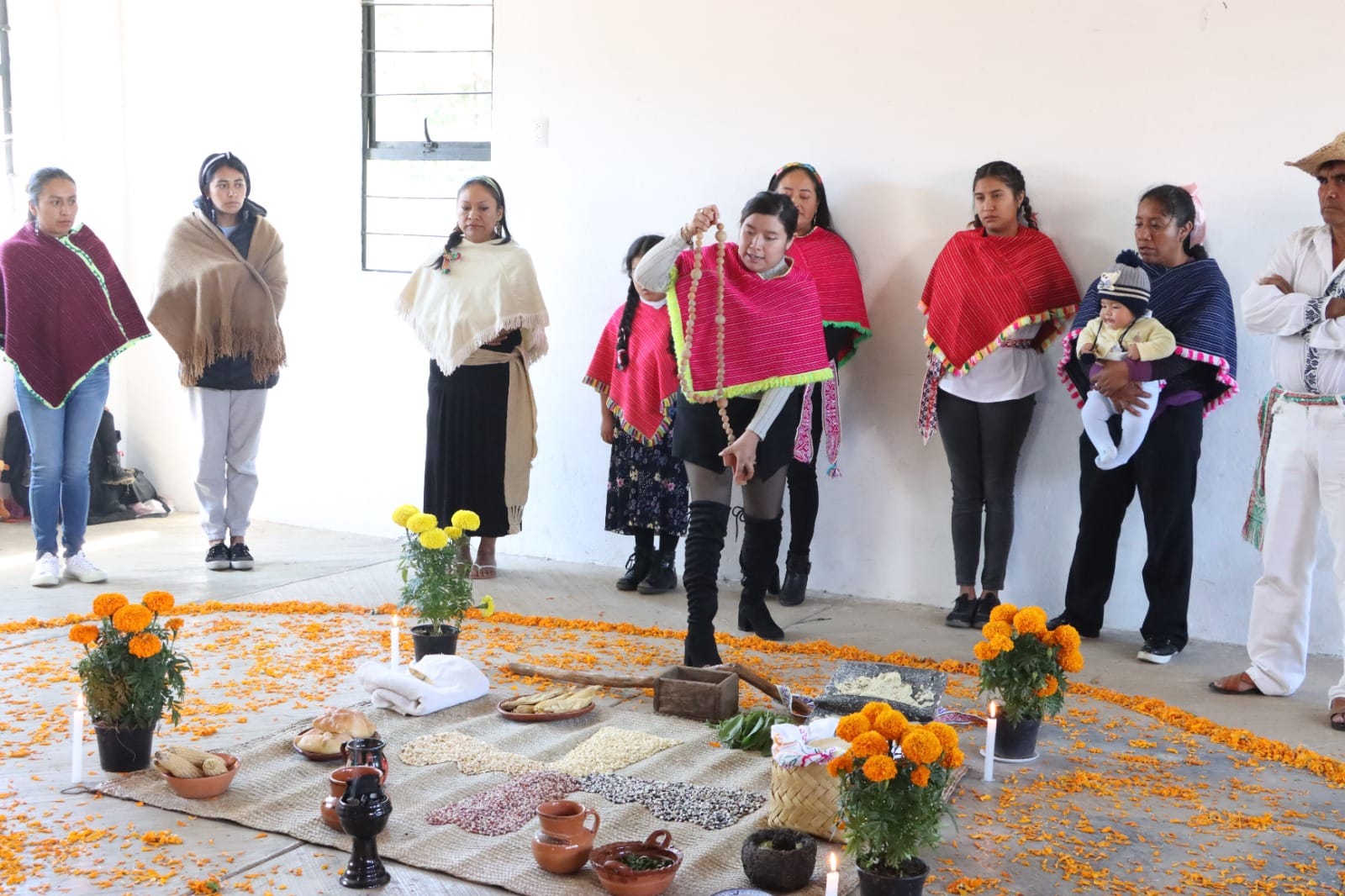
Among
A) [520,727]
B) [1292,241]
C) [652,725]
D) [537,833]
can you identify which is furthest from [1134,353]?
[537,833]

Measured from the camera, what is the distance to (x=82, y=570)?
5.24 m

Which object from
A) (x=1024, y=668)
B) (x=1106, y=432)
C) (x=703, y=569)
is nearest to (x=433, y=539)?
(x=703, y=569)

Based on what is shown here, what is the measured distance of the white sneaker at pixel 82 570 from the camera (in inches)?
206

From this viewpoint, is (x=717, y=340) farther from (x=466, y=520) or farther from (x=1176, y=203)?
(x=1176, y=203)

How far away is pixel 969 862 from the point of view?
108 inches

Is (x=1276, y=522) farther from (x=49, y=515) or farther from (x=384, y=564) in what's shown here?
(x=49, y=515)

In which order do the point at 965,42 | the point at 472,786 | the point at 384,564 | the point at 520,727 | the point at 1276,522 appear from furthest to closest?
the point at 384,564, the point at 965,42, the point at 1276,522, the point at 520,727, the point at 472,786

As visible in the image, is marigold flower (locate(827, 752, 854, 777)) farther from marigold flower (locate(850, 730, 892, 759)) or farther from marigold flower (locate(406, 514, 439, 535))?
marigold flower (locate(406, 514, 439, 535))

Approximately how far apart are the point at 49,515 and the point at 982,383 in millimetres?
3742

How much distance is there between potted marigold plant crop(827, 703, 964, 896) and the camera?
240 centimetres

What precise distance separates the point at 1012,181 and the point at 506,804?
119 inches

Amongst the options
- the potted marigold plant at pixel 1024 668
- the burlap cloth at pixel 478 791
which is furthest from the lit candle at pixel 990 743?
the burlap cloth at pixel 478 791

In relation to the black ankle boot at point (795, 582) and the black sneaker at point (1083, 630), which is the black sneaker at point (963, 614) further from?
the black ankle boot at point (795, 582)

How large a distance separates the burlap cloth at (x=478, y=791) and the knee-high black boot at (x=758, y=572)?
0.85 metres
